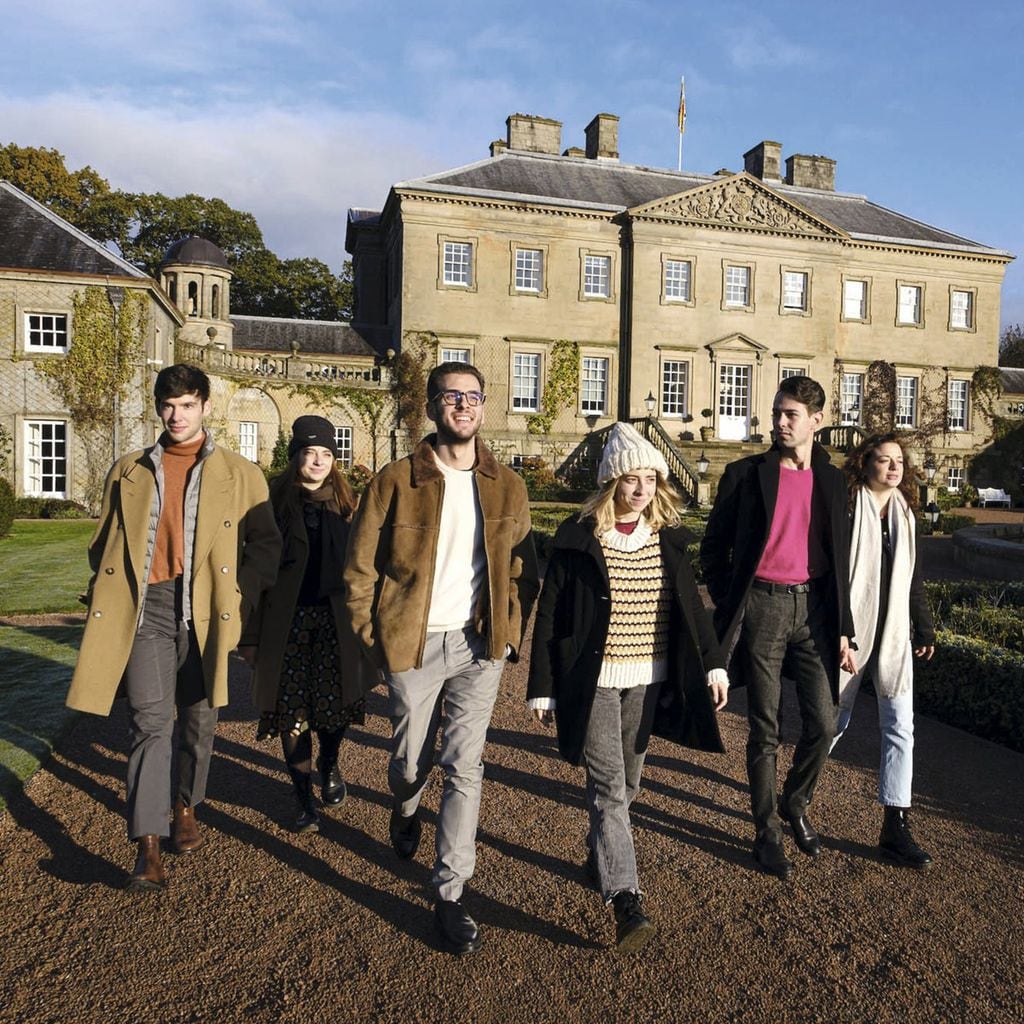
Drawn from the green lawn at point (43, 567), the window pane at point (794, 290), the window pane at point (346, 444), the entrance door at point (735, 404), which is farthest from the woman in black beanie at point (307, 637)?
the window pane at point (794, 290)

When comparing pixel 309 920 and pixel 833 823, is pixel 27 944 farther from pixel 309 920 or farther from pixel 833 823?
pixel 833 823

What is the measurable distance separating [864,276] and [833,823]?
31.8m

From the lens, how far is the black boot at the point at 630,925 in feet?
10.2

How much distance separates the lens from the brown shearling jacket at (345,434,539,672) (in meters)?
3.43

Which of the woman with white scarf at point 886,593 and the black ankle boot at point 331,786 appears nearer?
the woman with white scarf at point 886,593

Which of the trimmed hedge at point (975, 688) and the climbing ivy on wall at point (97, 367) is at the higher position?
the climbing ivy on wall at point (97, 367)

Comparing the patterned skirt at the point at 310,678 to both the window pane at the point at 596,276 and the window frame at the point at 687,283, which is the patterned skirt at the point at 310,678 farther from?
the window frame at the point at 687,283

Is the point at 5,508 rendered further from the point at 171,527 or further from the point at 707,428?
the point at 707,428

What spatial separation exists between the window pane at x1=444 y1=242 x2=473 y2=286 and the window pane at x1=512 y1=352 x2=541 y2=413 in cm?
311

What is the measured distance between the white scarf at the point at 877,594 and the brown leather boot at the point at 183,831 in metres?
3.14

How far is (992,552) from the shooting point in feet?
41.6

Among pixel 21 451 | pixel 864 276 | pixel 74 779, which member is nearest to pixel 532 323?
pixel 864 276

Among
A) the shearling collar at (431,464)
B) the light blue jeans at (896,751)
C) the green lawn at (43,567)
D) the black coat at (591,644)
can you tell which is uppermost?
the shearling collar at (431,464)

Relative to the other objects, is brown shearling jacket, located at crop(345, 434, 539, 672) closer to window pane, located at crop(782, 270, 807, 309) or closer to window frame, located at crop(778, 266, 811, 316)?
window frame, located at crop(778, 266, 811, 316)
